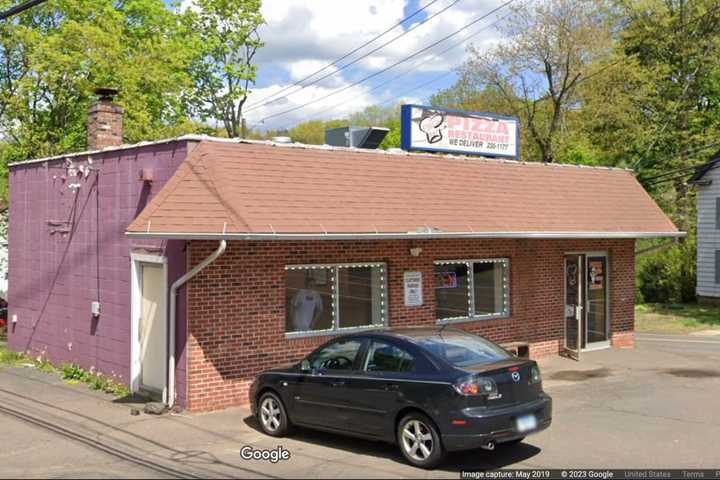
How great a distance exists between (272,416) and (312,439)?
63cm

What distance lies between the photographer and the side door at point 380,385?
27.7 feet

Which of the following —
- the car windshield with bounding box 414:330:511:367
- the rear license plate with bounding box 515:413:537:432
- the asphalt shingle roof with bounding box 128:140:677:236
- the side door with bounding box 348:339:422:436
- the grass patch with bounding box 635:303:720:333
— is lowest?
the grass patch with bounding box 635:303:720:333

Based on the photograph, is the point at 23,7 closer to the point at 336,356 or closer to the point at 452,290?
the point at 336,356

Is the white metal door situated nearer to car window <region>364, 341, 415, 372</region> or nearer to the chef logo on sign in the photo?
car window <region>364, 341, 415, 372</region>

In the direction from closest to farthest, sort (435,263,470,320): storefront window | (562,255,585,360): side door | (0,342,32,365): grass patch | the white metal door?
the white metal door, (435,263,470,320): storefront window, (0,342,32,365): grass patch, (562,255,585,360): side door

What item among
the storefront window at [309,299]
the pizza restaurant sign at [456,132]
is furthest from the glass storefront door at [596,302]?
the storefront window at [309,299]

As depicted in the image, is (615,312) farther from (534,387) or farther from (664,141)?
(664,141)

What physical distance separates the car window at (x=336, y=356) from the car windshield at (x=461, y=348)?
836 mm

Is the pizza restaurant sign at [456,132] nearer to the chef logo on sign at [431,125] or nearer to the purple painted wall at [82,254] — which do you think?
the chef logo on sign at [431,125]

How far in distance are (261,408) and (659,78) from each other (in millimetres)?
35963

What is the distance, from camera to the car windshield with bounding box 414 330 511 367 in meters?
8.45

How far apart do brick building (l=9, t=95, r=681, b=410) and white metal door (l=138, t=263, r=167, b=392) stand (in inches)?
1.6

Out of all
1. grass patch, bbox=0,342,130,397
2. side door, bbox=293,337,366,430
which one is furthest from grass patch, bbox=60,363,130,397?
side door, bbox=293,337,366,430

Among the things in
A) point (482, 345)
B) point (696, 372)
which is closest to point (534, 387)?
point (482, 345)
